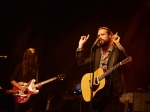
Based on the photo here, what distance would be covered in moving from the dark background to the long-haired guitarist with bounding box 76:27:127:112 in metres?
3.37

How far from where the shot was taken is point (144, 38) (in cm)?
744

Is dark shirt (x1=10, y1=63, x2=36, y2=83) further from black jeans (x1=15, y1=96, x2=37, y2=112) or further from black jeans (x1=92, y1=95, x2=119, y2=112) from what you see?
black jeans (x1=92, y1=95, x2=119, y2=112)

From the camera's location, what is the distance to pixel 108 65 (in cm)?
415

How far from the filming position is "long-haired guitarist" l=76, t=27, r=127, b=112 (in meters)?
3.96

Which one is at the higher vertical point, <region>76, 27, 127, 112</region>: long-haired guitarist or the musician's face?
the musician's face

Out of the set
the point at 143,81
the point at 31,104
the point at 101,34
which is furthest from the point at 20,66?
the point at 143,81

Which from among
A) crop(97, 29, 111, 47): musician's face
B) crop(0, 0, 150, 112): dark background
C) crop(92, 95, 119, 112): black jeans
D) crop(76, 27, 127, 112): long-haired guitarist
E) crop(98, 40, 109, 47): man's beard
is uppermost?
crop(0, 0, 150, 112): dark background

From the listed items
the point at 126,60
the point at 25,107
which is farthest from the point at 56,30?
the point at 126,60

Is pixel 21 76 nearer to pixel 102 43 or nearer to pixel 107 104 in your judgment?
pixel 102 43

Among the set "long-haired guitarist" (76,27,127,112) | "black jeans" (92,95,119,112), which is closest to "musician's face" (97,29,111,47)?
"long-haired guitarist" (76,27,127,112)

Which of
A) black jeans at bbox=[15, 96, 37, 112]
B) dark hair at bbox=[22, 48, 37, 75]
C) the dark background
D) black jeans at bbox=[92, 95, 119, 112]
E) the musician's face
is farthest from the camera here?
the dark background

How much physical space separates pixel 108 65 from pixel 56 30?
14.2 ft

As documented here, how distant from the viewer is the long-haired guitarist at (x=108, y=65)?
3.96 meters

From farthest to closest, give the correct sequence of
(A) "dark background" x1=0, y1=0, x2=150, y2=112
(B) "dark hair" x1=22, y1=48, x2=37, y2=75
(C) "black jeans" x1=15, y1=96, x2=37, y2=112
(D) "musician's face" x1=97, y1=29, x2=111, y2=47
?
(A) "dark background" x1=0, y1=0, x2=150, y2=112
(B) "dark hair" x1=22, y1=48, x2=37, y2=75
(C) "black jeans" x1=15, y1=96, x2=37, y2=112
(D) "musician's face" x1=97, y1=29, x2=111, y2=47
